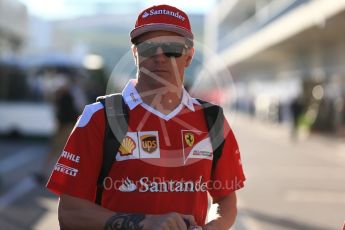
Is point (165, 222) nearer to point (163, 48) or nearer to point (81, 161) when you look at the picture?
point (81, 161)

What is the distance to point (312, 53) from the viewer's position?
3494 centimetres

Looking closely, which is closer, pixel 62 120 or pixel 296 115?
pixel 62 120

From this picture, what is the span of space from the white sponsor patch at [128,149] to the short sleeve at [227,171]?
342 mm

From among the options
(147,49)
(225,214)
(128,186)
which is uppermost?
(147,49)

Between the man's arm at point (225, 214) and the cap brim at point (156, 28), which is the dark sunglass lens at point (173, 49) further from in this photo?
the man's arm at point (225, 214)

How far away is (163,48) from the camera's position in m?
2.37

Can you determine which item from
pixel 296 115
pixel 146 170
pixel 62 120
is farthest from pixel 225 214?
pixel 296 115

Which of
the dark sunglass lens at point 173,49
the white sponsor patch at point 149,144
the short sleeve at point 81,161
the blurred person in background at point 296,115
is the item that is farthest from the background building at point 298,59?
the short sleeve at point 81,161

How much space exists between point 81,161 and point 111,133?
0.14 meters

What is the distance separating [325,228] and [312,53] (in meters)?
28.0

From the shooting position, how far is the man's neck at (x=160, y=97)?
238cm

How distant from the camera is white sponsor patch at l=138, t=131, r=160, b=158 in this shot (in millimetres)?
2312

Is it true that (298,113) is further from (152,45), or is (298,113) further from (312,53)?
(152,45)

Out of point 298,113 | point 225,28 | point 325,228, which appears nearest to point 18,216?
point 325,228
